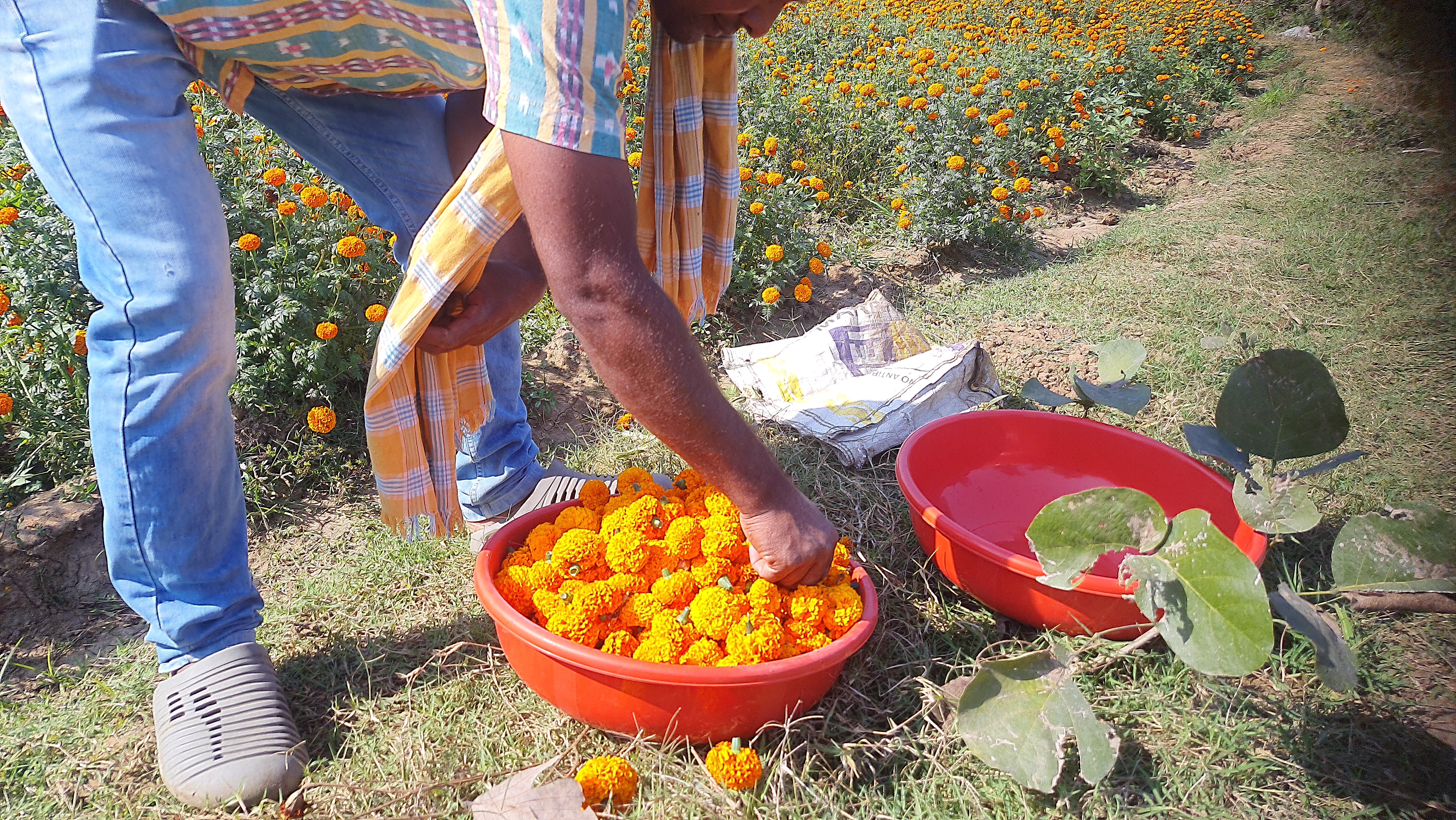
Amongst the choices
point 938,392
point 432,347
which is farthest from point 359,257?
point 938,392

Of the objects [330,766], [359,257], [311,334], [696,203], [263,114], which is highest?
[263,114]

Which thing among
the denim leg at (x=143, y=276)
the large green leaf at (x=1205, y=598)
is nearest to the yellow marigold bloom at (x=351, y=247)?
the denim leg at (x=143, y=276)

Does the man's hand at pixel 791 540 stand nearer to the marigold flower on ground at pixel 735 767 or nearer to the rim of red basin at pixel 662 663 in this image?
the rim of red basin at pixel 662 663

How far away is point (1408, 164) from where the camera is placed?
14.9ft

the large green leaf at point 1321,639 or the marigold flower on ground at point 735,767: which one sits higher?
the large green leaf at point 1321,639

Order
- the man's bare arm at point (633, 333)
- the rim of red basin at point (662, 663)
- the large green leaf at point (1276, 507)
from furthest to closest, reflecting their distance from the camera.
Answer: the large green leaf at point (1276, 507) → the rim of red basin at point (662, 663) → the man's bare arm at point (633, 333)

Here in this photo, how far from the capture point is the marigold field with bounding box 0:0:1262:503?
7.01 ft

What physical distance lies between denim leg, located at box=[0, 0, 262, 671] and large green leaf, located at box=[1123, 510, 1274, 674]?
1595 millimetres

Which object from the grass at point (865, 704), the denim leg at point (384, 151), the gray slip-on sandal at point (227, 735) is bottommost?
the grass at point (865, 704)

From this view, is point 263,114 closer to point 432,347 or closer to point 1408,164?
point 432,347

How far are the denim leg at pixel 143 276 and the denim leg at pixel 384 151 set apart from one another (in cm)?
29

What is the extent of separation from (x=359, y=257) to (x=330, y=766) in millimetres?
1455

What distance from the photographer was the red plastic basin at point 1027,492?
159 cm

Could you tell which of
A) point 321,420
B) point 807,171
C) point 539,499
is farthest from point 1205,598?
point 807,171
